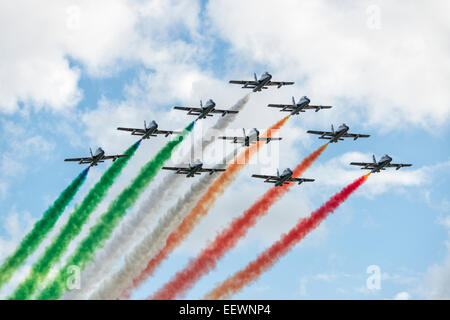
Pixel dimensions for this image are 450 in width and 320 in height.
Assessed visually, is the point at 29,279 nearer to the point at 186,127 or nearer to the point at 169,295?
the point at 169,295

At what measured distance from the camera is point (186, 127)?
173m

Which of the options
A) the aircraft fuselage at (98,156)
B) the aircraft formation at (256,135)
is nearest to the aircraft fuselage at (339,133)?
the aircraft formation at (256,135)

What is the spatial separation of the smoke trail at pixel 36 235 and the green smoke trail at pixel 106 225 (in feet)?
24.0

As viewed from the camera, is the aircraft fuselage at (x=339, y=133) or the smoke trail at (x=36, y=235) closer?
the smoke trail at (x=36, y=235)

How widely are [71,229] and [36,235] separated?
647 cm

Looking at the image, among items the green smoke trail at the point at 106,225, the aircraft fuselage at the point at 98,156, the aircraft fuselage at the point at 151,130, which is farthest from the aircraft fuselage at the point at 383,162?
the aircraft fuselage at the point at 98,156

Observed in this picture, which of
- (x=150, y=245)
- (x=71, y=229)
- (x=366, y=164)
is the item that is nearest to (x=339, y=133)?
(x=366, y=164)

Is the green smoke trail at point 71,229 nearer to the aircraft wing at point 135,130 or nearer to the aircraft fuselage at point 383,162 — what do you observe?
the aircraft wing at point 135,130

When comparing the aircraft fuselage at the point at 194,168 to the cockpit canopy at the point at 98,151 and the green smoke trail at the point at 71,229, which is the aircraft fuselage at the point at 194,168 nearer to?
the green smoke trail at the point at 71,229

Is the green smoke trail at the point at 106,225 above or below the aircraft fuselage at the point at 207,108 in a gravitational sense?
below

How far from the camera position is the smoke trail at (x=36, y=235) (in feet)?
543

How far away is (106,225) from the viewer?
163625mm
